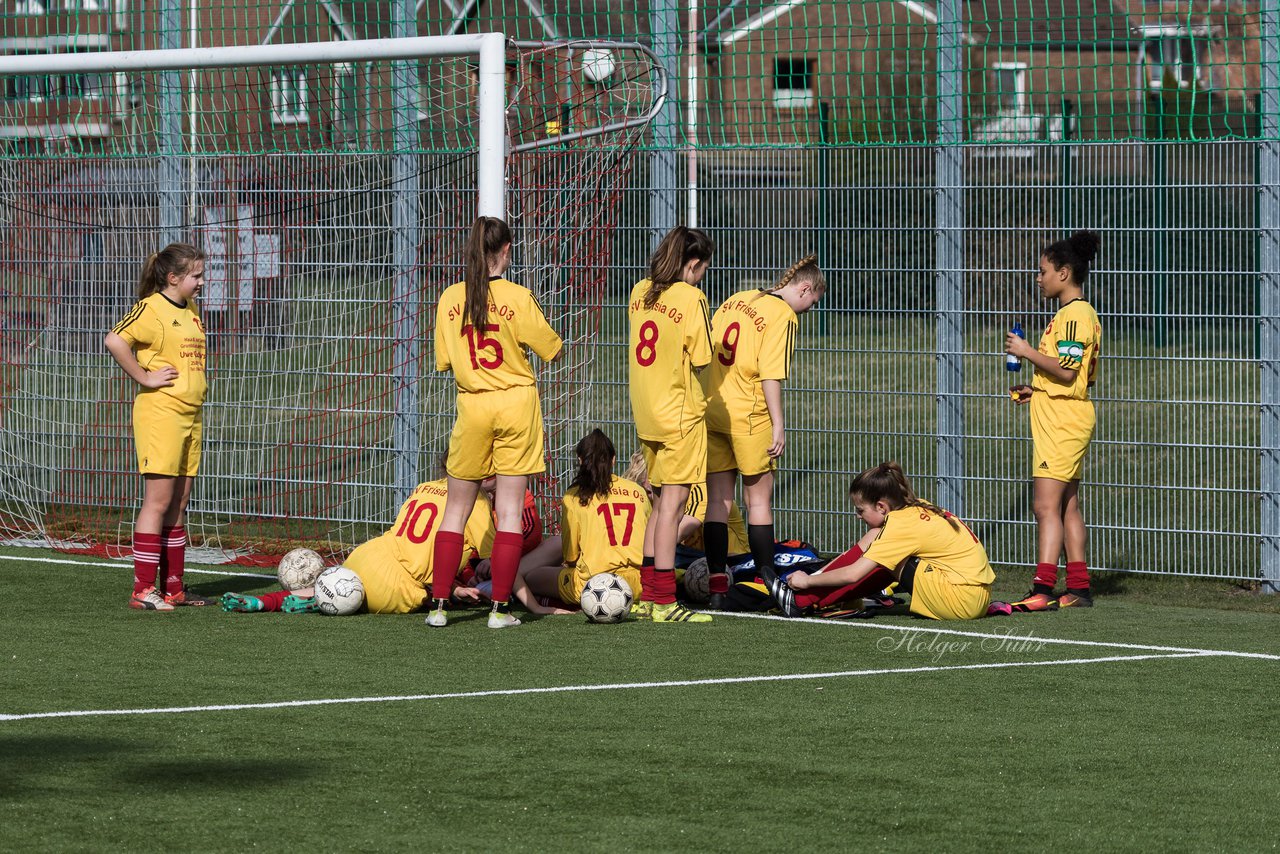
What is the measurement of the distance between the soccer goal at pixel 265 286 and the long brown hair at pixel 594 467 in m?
2.19

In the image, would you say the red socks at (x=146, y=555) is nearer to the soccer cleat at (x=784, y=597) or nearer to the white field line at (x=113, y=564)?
the white field line at (x=113, y=564)

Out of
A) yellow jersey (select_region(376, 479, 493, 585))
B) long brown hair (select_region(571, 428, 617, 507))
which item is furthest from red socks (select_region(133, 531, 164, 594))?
long brown hair (select_region(571, 428, 617, 507))

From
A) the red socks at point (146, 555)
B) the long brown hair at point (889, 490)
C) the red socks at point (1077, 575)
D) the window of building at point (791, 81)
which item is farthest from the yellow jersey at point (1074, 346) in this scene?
the red socks at point (146, 555)

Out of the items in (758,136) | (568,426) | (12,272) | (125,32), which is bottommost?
(568,426)

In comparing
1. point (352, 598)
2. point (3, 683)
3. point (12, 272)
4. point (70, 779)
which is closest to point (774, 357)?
point (352, 598)

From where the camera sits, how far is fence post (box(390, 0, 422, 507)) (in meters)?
Answer: 11.6

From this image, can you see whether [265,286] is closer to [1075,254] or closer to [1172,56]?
[1075,254]

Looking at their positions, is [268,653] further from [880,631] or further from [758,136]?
[758,136]

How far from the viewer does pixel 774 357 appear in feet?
30.8

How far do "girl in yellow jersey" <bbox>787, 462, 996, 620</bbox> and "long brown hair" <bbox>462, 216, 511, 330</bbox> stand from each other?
2.08 meters

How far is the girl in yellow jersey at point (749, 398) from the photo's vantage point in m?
9.52

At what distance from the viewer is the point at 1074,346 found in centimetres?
941

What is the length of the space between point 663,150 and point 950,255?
1.90 meters

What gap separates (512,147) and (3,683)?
4.58 metres
